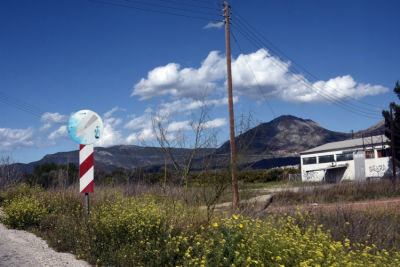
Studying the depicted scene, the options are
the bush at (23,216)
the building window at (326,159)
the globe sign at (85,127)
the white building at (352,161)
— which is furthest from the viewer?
the building window at (326,159)

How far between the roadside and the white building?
3514cm

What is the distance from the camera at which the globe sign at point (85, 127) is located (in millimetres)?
6680

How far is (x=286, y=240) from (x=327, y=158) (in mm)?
49885

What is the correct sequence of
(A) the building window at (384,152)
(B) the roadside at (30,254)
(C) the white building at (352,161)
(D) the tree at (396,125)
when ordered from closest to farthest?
(B) the roadside at (30,254), (D) the tree at (396,125), (A) the building window at (384,152), (C) the white building at (352,161)

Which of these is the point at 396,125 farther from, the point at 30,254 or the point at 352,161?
the point at 30,254

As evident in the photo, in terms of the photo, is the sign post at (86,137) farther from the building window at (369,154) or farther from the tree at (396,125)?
the building window at (369,154)

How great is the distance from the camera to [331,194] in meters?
18.7

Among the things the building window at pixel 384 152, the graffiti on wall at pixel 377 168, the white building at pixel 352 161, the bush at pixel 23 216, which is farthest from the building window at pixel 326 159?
the bush at pixel 23 216

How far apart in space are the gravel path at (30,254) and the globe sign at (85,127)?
2084 mm

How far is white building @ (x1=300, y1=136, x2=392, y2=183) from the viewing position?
42.6 metres

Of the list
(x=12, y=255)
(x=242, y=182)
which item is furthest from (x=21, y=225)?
(x=242, y=182)

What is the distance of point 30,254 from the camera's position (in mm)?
5719

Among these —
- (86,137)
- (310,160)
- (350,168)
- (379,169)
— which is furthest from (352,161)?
(86,137)

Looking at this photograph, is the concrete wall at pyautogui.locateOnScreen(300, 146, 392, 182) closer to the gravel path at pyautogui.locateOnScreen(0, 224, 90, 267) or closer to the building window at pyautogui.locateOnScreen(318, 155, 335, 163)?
the building window at pyautogui.locateOnScreen(318, 155, 335, 163)
